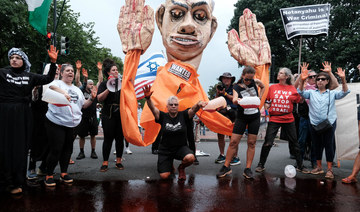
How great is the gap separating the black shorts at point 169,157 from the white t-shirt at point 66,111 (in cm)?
135

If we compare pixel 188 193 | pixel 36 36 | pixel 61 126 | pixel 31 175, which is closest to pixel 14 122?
pixel 61 126

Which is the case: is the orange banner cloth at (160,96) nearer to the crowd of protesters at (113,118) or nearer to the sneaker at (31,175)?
the crowd of protesters at (113,118)

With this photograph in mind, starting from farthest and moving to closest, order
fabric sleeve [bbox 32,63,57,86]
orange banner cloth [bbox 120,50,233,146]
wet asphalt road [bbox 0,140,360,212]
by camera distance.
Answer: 1. orange banner cloth [bbox 120,50,233,146]
2. fabric sleeve [bbox 32,63,57,86]
3. wet asphalt road [bbox 0,140,360,212]

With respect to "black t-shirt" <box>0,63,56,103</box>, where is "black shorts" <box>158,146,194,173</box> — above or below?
below

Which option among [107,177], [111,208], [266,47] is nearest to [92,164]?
[107,177]

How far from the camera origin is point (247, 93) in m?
4.12

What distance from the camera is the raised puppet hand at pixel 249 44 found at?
4.78 metres

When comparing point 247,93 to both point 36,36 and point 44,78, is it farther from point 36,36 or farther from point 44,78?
point 36,36

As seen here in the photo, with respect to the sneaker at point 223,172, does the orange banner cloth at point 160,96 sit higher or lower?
higher

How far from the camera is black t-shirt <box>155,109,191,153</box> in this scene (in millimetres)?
3877

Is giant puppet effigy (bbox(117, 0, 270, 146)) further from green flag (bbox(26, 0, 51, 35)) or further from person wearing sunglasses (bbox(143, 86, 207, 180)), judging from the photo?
green flag (bbox(26, 0, 51, 35))

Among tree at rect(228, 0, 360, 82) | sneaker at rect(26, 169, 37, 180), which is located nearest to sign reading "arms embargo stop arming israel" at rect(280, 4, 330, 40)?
sneaker at rect(26, 169, 37, 180)

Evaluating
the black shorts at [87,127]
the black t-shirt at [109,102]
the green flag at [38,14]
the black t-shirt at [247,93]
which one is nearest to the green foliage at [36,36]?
the green flag at [38,14]

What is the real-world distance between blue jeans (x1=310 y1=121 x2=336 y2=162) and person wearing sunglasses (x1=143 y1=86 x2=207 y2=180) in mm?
2239
